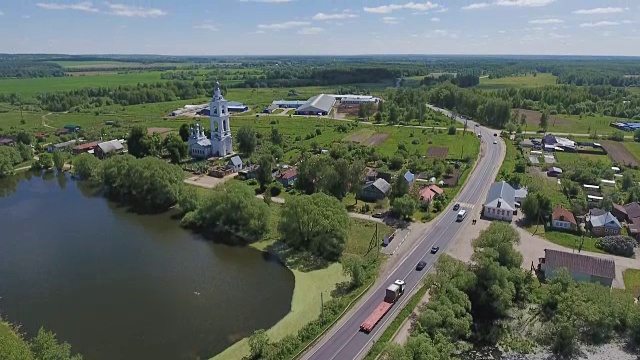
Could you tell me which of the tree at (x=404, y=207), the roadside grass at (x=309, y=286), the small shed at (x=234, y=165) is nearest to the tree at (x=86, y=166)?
the small shed at (x=234, y=165)

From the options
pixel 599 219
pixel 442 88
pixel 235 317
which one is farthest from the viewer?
pixel 442 88

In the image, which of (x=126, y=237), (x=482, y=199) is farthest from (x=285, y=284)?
(x=482, y=199)

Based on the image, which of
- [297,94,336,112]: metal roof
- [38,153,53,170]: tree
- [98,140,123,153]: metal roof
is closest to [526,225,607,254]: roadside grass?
[98,140,123,153]: metal roof

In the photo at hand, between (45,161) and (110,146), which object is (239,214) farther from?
(45,161)

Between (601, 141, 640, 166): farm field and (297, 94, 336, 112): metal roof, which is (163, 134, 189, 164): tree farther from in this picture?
(601, 141, 640, 166): farm field

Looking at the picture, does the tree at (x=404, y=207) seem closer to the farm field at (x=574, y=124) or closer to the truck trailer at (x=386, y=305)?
the truck trailer at (x=386, y=305)

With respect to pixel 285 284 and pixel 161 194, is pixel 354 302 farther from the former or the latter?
pixel 161 194
